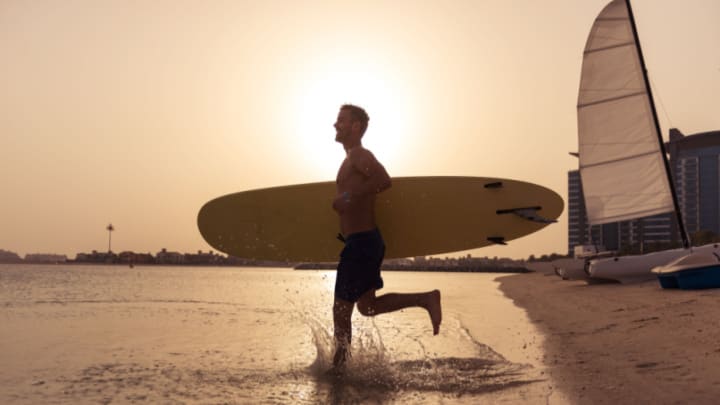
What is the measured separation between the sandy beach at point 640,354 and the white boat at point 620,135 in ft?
27.7

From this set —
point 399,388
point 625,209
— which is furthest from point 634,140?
point 399,388

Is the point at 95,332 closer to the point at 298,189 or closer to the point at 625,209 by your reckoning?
the point at 298,189

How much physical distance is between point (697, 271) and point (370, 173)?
31.4 feet

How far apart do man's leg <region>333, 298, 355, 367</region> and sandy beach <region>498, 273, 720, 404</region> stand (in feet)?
4.86

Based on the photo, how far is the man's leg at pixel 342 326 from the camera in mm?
5004

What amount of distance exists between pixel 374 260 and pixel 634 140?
14.7m

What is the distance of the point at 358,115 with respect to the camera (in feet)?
17.4

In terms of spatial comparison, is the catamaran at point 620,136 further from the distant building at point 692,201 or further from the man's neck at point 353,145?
the distant building at point 692,201

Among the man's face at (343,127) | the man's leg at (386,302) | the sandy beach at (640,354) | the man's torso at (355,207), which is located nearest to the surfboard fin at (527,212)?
the sandy beach at (640,354)

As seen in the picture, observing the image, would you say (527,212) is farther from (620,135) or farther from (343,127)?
(620,135)

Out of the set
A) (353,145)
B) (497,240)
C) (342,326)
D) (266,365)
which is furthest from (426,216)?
(266,365)

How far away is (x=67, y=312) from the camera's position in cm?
1384

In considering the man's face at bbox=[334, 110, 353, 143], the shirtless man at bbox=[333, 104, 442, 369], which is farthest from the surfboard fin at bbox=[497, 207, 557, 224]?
the man's face at bbox=[334, 110, 353, 143]

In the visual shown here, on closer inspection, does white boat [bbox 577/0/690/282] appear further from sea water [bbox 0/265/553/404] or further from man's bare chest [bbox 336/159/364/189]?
man's bare chest [bbox 336/159/364/189]
